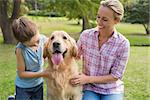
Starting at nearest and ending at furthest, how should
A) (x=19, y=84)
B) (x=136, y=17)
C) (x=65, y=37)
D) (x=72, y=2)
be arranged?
(x=65, y=37) → (x=19, y=84) → (x=72, y=2) → (x=136, y=17)

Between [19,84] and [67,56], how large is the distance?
61cm

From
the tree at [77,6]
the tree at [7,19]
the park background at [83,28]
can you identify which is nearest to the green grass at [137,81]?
the park background at [83,28]

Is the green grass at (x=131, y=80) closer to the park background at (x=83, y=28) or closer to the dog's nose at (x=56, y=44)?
the park background at (x=83, y=28)

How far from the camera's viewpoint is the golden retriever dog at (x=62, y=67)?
340 centimetres

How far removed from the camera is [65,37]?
346 centimetres

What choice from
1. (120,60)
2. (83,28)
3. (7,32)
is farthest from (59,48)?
(83,28)

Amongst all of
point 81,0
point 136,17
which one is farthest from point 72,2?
point 136,17

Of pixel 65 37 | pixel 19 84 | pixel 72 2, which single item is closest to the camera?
pixel 65 37

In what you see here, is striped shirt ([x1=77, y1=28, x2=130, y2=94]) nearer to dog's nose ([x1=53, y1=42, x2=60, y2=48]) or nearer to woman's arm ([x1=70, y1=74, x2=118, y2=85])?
woman's arm ([x1=70, y1=74, x2=118, y2=85])

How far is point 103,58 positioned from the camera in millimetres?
3531

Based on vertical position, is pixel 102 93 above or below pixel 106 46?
below

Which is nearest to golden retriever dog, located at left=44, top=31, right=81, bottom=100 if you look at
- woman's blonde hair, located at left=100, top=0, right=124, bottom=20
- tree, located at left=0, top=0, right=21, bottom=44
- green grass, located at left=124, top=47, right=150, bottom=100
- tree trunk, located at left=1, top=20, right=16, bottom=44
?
woman's blonde hair, located at left=100, top=0, right=124, bottom=20

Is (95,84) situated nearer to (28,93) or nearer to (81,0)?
(28,93)

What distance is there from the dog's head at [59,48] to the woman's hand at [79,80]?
20 centimetres
